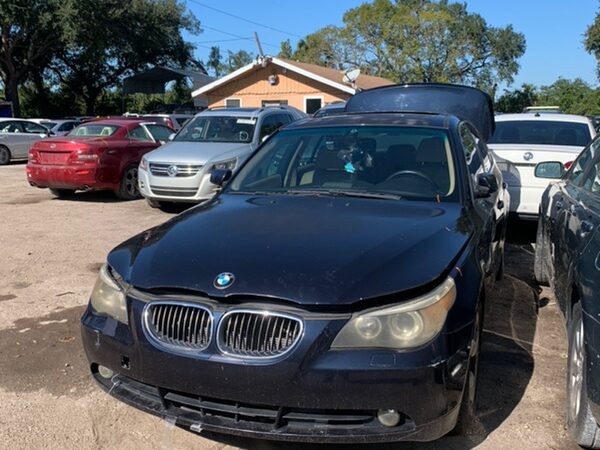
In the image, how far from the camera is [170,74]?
3522 cm

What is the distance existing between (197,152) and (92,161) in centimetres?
204

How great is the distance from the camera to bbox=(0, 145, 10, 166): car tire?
1892cm

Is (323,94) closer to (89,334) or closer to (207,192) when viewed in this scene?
(207,192)

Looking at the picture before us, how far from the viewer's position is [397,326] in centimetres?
247

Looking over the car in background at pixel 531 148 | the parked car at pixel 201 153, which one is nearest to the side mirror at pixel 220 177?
the car in background at pixel 531 148

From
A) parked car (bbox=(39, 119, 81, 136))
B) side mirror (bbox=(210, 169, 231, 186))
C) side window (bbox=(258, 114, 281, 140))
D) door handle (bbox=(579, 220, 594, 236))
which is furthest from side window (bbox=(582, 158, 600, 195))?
parked car (bbox=(39, 119, 81, 136))

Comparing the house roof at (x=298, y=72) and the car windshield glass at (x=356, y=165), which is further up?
the house roof at (x=298, y=72)

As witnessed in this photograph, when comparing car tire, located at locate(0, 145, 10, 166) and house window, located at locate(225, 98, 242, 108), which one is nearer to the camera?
car tire, located at locate(0, 145, 10, 166)

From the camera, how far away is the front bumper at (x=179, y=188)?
921cm

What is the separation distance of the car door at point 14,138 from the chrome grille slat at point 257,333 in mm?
19130

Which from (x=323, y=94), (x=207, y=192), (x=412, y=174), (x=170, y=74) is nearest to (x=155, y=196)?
(x=207, y=192)

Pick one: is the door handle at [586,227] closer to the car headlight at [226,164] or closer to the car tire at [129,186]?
the car headlight at [226,164]

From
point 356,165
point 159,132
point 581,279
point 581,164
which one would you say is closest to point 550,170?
point 581,164

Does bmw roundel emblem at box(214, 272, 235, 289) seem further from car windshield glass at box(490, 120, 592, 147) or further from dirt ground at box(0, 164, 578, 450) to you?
car windshield glass at box(490, 120, 592, 147)
